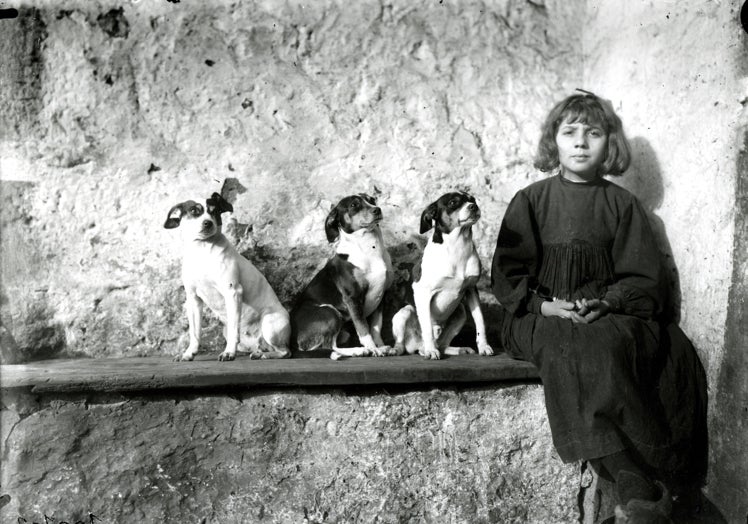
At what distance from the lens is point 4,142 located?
373 cm

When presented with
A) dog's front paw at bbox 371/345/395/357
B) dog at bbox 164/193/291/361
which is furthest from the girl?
dog at bbox 164/193/291/361

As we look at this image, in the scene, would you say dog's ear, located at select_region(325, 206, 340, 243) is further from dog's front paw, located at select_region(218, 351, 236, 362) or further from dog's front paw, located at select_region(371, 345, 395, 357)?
dog's front paw, located at select_region(218, 351, 236, 362)

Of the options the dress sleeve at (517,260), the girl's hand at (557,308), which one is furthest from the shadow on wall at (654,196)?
the dress sleeve at (517,260)

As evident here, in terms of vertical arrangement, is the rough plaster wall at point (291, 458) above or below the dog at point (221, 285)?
below

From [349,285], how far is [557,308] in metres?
0.98

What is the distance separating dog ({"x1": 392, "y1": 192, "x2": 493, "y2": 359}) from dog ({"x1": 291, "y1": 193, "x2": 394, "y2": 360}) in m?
0.16

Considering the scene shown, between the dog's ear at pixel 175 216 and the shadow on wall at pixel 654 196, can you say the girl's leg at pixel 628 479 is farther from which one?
the dog's ear at pixel 175 216

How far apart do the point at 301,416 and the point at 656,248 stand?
172 cm

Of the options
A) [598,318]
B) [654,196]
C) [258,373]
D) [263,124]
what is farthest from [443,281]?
[263,124]

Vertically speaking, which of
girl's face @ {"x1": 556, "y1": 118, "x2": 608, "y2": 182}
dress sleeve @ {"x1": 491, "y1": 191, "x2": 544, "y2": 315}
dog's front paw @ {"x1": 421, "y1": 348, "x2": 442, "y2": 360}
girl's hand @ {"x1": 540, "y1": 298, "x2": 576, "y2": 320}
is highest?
girl's face @ {"x1": 556, "y1": 118, "x2": 608, "y2": 182}

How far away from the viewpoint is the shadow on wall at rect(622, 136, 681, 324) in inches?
128

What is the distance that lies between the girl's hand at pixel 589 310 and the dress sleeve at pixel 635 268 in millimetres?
42

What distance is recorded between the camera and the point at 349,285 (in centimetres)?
346

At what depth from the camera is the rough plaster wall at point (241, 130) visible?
3.72 metres
